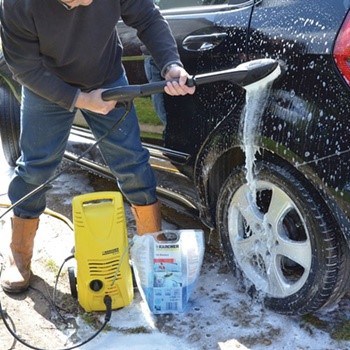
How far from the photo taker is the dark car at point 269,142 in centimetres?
221

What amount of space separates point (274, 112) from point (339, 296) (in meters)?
0.74

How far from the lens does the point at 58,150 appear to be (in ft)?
9.41

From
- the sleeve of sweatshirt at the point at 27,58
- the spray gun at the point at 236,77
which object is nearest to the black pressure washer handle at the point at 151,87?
the spray gun at the point at 236,77

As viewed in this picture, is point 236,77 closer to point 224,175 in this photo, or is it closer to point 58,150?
point 224,175

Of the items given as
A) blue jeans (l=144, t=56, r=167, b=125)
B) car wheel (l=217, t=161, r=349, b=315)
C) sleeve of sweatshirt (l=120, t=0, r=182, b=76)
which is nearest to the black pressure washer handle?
sleeve of sweatshirt (l=120, t=0, r=182, b=76)

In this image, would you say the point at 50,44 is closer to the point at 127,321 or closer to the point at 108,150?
the point at 108,150

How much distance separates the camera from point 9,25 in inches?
95.1

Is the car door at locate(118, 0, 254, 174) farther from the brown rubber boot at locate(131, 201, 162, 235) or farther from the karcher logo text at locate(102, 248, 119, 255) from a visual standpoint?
the karcher logo text at locate(102, 248, 119, 255)

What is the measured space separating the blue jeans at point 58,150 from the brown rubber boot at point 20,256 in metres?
0.05

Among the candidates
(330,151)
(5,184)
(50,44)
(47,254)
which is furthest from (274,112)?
(5,184)

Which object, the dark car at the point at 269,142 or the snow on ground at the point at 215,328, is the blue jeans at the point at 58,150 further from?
the snow on ground at the point at 215,328

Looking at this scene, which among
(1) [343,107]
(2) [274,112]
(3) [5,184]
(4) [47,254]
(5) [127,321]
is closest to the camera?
(1) [343,107]

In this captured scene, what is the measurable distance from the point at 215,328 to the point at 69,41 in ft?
4.26

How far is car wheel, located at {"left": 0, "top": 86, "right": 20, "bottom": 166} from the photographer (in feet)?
14.4
